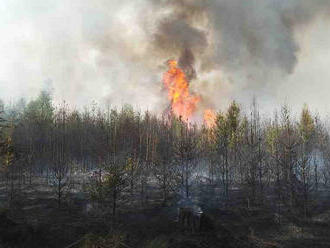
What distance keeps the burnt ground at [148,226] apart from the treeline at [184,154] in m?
2.69

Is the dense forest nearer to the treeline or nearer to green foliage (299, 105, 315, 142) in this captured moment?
the treeline

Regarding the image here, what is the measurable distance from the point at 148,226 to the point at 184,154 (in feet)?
51.1

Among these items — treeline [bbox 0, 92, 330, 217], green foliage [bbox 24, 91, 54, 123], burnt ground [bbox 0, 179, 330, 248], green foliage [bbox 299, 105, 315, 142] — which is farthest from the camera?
green foliage [bbox 24, 91, 54, 123]

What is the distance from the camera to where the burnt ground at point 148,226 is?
2361 cm

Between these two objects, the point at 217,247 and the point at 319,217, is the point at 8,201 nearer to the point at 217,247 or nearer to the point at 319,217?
the point at 217,247

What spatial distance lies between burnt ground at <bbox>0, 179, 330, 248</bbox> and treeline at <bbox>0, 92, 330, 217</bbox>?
2.69 meters

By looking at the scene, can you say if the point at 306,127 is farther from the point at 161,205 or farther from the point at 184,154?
the point at 161,205

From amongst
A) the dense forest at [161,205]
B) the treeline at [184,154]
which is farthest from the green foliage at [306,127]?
the dense forest at [161,205]

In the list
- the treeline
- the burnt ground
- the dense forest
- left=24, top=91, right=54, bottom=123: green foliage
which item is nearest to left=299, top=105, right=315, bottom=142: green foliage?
the treeline

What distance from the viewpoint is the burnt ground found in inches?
930

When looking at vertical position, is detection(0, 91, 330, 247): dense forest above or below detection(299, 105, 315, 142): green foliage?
below

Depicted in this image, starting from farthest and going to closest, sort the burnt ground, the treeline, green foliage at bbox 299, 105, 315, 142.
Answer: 1. green foliage at bbox 299, 105, 315, 142
2. the treeline
3. the burnt ground

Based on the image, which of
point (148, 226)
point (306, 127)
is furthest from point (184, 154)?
point (306, 127)

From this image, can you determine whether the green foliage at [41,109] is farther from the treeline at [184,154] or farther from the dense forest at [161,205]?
the dense forest at [161,205]
